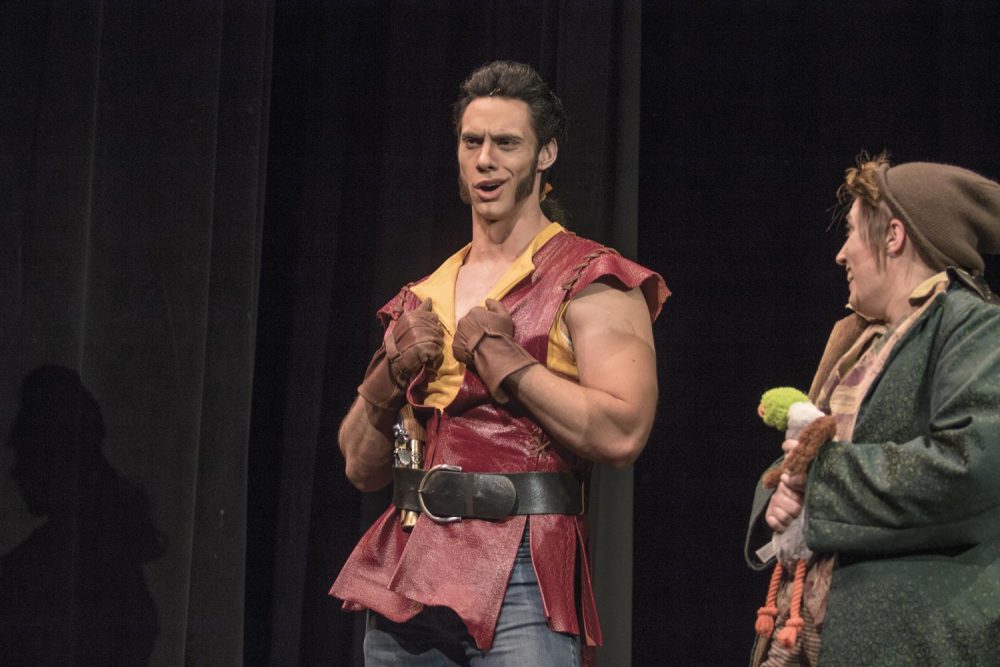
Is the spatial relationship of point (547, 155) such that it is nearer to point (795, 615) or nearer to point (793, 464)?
point (793, 464)

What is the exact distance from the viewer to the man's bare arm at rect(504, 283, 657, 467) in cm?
179

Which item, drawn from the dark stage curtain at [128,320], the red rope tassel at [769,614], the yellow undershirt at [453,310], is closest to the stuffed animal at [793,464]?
the red rope tassel at [769,614]

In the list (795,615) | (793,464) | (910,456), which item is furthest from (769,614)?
(910,456)

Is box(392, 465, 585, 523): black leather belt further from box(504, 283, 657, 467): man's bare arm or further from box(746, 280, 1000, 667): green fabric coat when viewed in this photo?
box(746, 280, 1000, 667): green fabric coat

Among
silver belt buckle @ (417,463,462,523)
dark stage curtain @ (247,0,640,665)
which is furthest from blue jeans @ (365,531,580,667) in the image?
dark stage curtain @ (247,0,640,665)

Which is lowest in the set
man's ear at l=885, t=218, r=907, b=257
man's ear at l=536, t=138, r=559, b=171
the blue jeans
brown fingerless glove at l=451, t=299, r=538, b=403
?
the blue jeans

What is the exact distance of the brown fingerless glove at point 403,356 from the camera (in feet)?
6.18

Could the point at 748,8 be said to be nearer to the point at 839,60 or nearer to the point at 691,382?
the point at 839,60

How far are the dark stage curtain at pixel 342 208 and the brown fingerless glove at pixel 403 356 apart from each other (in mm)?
819

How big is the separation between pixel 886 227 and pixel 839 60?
3.94ft

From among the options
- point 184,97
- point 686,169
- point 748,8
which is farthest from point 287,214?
point 748,8

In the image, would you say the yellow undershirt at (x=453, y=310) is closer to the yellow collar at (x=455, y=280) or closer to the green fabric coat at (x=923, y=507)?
the yellow collar at (x=455, y=280)

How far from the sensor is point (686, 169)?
2.82 m

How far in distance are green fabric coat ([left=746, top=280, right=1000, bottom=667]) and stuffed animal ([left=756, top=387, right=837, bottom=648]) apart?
2cm
